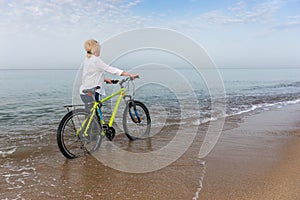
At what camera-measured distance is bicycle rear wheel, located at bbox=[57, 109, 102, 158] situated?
4527 mm

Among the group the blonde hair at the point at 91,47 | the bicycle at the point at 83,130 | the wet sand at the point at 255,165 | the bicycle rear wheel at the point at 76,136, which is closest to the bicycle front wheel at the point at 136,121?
the bicycle at the point at 83,130

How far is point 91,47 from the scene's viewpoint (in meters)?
4.97

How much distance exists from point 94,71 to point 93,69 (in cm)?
5

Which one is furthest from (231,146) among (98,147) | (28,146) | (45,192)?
(28,146)

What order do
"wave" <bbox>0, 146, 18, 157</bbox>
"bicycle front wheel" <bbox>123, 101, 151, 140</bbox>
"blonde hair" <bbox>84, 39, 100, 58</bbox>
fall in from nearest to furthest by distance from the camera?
"wave" <bbox>0, 146, 18, 157</bbox>, "blonde hair" <bbox>84, 39, 100, 58</bbox>, "bicycle front wheel" <bbox>123, 101, 151, 140</bbox>

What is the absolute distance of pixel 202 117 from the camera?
852 centimetres

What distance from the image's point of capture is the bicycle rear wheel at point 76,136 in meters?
4.53

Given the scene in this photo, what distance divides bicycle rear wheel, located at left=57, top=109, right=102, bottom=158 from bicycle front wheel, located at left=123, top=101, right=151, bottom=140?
0.89m

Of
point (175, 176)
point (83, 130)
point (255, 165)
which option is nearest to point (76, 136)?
point (83, 130)

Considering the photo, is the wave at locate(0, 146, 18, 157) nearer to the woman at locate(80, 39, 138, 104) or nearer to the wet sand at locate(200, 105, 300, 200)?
the woman at locate(80, 39, 138, 104)

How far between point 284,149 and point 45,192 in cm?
417

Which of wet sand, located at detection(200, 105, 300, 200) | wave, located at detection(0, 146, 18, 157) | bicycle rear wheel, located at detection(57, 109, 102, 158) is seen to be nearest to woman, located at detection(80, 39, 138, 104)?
bicycle rear wheel, located at detection(57, 109, 102, 158)

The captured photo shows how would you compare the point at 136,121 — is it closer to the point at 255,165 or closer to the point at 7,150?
the point at 7,150

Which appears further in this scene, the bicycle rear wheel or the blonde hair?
the blonde hair
